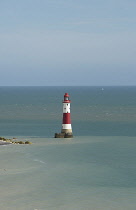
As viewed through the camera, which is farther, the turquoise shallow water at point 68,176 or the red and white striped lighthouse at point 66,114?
the red and white striped lighthouse at point 66,114

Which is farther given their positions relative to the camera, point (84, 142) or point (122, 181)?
point (84, 142)

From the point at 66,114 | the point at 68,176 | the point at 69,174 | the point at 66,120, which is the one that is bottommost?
the point at 68,176

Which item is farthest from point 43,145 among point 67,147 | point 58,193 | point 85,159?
point 58,193

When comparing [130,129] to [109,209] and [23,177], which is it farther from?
[109,209]

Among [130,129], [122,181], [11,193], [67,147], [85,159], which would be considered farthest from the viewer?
[130,129]

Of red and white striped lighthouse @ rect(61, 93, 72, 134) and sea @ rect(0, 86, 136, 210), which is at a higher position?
red and white striped lighthouse @ rect(61, 93, 72, 134)

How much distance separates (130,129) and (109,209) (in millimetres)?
40194

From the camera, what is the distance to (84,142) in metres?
49.3

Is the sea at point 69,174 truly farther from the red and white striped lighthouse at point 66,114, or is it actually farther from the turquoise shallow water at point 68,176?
the red and white striped lighthouse at point 66,114

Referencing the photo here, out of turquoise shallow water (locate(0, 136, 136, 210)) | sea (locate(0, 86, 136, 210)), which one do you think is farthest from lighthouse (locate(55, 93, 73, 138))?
turquoise shallow water (locate(0, 136, 136, 210))

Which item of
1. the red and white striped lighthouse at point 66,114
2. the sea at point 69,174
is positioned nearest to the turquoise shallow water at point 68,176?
the sea at point 69,174

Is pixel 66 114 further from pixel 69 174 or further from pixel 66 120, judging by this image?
pixel 69 174

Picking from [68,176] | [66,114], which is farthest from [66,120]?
[68,176]

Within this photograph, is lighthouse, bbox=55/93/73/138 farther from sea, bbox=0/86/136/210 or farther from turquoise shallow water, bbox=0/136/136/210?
turquoise shallow water, bbox=0/136/136/210
